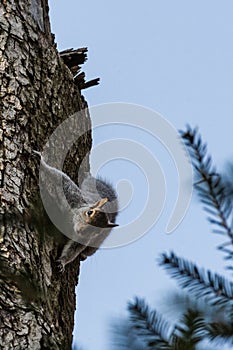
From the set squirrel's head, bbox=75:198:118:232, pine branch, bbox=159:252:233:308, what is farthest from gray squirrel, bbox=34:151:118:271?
pine branch, bbox=159:252:233:308

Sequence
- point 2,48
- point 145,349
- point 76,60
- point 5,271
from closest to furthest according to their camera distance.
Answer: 1. point 145,349
2. point 5,271
3. point 2,48
4. point 76,60

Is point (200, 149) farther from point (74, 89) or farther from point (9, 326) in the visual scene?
point (74, 89)

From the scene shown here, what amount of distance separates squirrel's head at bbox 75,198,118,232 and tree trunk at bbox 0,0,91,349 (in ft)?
0.55

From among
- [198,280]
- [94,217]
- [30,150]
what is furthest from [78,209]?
[198,280]

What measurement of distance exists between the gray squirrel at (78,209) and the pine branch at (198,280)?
1.19 meters

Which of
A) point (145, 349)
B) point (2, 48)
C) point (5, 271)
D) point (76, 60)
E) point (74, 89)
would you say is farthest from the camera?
point (76, 60)

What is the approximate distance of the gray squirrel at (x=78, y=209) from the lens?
2084mm

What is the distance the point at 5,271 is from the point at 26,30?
1449mm

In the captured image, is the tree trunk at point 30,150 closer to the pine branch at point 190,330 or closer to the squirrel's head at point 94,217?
the squirrel's head at point 94,217

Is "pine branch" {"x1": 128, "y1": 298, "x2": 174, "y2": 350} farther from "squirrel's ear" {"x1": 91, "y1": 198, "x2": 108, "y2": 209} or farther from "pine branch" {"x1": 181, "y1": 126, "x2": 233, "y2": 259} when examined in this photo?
"squirrel's ear" {"x1": 91, "y1": 198, "x2": 108, "y2": 209}

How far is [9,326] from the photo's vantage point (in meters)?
1.53

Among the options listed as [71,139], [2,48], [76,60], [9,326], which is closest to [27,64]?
[2,48]

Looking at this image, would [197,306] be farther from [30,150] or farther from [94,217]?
[94,217]

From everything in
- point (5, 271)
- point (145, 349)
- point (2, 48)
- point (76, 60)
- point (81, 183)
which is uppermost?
point (76, 60)
